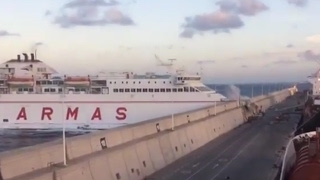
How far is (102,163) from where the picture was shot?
19375 mm

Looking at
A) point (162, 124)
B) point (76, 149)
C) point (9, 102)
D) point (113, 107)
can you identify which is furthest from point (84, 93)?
point (76, 149)

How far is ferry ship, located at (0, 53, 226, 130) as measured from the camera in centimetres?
9006

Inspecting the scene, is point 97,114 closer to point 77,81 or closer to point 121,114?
point 121,114

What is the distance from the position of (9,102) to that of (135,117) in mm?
20896

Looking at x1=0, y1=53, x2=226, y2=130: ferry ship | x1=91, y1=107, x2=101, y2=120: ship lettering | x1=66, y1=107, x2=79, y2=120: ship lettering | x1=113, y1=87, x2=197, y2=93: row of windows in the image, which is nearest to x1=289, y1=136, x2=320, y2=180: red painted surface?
x1=0, y1=53, x2=226, y2=130: ferry ship

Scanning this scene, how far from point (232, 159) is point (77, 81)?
213 feet

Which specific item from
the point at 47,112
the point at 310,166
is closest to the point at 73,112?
the point at 47,112

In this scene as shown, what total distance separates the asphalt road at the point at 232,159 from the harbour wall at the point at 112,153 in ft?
2.57

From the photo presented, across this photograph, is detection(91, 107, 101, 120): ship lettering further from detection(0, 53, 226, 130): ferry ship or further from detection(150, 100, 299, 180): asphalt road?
detection(150, 100, 299, 180): asphalt road

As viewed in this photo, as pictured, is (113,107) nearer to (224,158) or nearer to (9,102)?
(9,102)

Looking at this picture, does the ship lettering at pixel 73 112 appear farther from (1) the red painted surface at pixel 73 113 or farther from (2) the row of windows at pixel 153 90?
(2) the row of windows at pixel 153 90

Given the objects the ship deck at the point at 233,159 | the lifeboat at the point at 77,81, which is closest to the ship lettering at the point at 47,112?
the lifeboat at the point at 77,81

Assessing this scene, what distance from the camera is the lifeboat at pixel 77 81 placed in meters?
91.0

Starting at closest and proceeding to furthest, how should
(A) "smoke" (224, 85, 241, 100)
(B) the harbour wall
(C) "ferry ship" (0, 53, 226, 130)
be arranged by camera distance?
(B) the harbour wall < (C) "ferry ship" (0, 53, 226, 130) < (A) "smoke" (224, 85, 241, 100)
